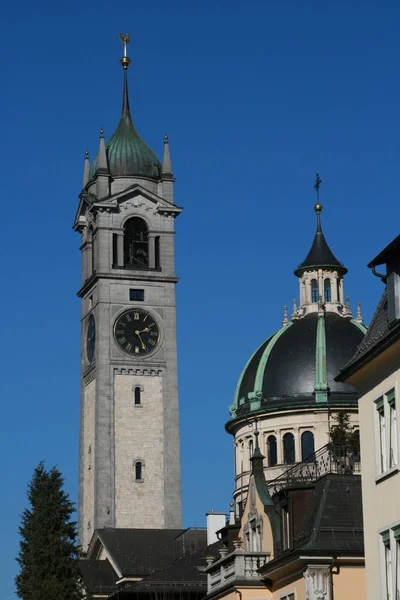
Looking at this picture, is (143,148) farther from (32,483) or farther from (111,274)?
(32,483)

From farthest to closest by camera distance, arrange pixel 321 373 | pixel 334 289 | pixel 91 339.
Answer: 1. pixel 91 339
2. pixel 334 289
3. pixel 321 373

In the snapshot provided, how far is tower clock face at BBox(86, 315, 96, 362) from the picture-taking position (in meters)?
126

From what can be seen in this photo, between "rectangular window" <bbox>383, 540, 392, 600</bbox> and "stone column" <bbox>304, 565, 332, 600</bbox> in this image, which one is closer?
"rectangular window" <bbox>383, 540, 392, 600</bbox>

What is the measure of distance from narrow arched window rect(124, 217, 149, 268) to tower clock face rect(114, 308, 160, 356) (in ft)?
16.1

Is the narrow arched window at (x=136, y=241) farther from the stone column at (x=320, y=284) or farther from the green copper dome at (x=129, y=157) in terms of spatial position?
the stone column at (x=320, y=284)

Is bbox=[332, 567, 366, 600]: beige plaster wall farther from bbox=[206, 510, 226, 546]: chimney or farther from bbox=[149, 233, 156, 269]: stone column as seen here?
bbox=[149, 233, 156, 269]: stone column

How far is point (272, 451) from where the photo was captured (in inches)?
3976

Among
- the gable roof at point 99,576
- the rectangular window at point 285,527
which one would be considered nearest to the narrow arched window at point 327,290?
the gable roof at point 99,576

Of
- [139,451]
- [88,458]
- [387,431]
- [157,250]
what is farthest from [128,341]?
[387,431]

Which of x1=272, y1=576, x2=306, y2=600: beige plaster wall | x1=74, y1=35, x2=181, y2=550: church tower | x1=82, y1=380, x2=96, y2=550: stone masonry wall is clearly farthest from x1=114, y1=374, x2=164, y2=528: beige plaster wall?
→ x1=272, y1=576, x2=306, y2=600: beige plaster wall

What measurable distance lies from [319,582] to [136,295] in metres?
85.1

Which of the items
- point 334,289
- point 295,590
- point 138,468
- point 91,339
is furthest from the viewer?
point 91,339

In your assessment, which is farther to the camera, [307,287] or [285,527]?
[307,287]

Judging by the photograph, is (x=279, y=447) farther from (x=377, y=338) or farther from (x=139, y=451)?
(x=377, y=338)
